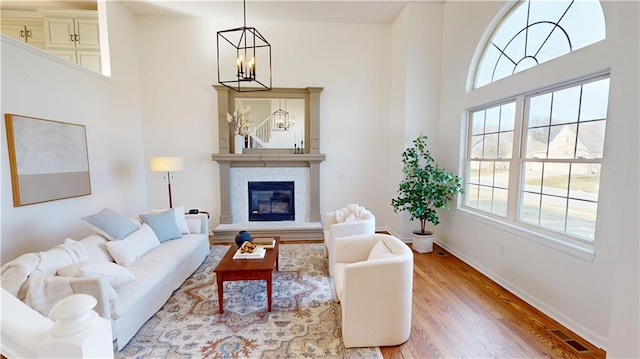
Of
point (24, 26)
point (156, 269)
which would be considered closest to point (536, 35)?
point (156, 269)

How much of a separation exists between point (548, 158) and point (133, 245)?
14.2 ft

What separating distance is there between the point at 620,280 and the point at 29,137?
4794 mm

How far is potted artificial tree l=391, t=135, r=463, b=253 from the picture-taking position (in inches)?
153

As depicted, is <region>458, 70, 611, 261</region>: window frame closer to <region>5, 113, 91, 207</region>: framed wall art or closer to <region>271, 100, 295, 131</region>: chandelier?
<region>271, 100, 295, 131</region>: chandelier

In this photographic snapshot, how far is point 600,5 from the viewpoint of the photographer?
2.16 meters

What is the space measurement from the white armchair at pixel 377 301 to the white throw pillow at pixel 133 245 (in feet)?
7.23

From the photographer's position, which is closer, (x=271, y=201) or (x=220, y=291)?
(x=220, y=291)

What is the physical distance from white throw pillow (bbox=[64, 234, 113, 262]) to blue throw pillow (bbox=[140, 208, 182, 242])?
559mm

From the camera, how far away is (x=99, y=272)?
2059mm

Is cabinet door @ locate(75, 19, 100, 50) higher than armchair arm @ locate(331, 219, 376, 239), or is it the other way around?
cabinet door @ locate(75, 19, 100, 50)

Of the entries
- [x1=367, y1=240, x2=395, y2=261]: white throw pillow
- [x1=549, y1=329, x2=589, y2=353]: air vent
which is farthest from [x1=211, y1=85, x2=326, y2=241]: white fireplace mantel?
[x1=549, y1=329, x2=589, y2=353]: air vent

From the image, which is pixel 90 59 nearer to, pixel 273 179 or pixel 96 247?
pixel 96 247

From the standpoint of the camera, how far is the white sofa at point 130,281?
187 cm

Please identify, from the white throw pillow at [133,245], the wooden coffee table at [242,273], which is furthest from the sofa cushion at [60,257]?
the wooden coffee table at [242,273]
